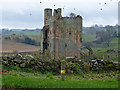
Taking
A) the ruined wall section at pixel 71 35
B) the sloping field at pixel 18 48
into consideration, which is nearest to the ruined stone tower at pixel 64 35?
the ruined wall section at pixel 71 35

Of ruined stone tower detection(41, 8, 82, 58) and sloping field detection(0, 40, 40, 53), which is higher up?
ruined stone tower detection(41, 8, 82, 58)

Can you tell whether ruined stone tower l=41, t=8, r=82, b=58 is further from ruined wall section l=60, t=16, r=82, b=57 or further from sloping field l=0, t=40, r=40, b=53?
sloping field l=0, t=40, r=40, b=53

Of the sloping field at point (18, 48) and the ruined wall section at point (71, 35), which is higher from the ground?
the ruined wall section at point (71, 35)

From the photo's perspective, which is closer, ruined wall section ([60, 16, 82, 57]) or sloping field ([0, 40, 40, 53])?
ruined wall section ([60, 16, 82, 57])

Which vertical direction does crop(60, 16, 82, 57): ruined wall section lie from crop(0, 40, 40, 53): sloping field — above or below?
above

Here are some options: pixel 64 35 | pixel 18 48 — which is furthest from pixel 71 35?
pixel 18 48

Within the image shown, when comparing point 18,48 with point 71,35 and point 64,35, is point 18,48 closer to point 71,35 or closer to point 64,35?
point 64,35

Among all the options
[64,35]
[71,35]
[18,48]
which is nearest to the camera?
[64,35]

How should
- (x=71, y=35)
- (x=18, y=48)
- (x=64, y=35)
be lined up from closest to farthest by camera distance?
(x=64, y=35) < (x=71, y=35) < (x=18, y=48)

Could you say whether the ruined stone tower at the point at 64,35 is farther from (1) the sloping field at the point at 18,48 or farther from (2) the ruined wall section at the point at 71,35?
(1) the sloping field at the point at 18,48

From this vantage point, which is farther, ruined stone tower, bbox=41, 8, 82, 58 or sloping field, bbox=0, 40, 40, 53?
sloping field, bbox=0, 40, 40, 53

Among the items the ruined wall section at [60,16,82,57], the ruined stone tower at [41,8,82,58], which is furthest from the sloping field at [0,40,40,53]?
the ruined wall section at [60,16,82,57]

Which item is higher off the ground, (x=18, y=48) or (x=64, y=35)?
(x=64, y=35)

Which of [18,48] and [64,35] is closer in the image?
[64,35]
